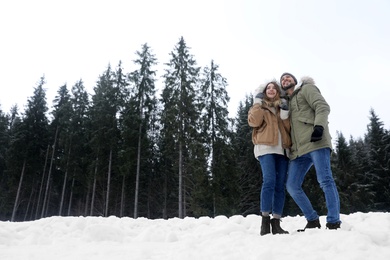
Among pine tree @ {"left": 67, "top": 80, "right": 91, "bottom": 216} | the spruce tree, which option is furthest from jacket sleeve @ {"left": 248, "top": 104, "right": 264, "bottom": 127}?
pine tree @ {"left": 67, "top": 80, "right": 91, "bottom": 216}

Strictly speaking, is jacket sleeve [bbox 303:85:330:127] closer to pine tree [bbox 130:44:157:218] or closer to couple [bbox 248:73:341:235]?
couple [bbox 248:73:341:235]

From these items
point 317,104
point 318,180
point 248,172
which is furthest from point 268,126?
point 248,172

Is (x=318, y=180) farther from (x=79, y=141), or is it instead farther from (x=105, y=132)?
(x=79, y=141)

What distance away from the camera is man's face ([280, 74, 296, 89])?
4.17 metres

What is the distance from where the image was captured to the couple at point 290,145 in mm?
3404

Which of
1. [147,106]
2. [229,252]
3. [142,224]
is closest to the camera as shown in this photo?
[229,252]

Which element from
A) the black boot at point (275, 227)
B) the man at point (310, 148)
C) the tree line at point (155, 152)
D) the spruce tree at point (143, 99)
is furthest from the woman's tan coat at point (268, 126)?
the spruce tree at point (143, 99)

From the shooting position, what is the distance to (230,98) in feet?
70.1

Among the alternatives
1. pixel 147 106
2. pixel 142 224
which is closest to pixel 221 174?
pixel 147 106

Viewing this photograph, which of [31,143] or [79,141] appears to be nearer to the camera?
[79,141]

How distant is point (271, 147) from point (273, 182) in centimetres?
47

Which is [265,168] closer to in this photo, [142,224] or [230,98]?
[142,224]

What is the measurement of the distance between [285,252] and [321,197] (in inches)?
901

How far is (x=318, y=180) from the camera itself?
11.4ft
